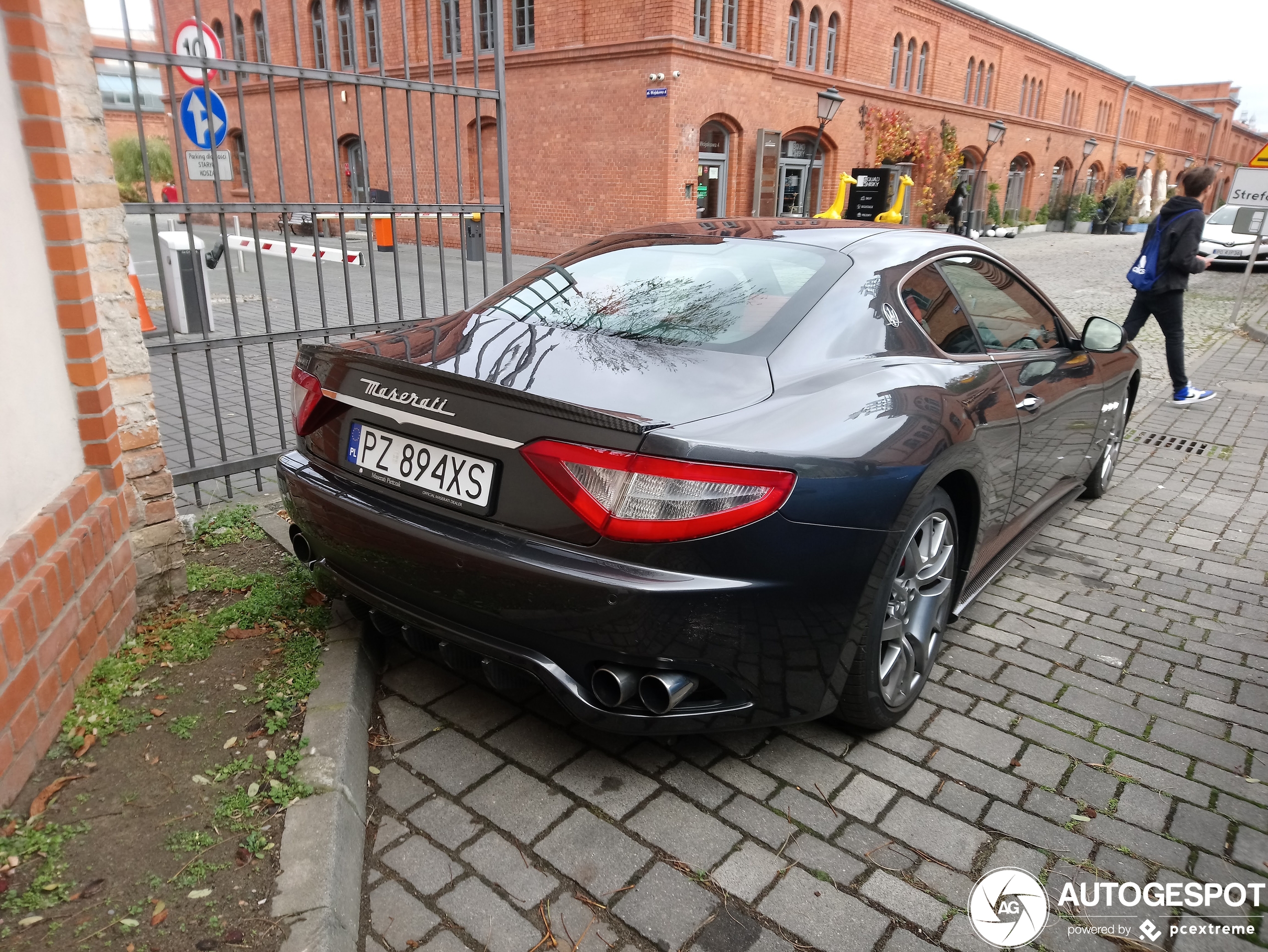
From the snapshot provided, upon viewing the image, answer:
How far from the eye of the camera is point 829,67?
24.8 meters

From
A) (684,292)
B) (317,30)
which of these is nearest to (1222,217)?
(317,30)

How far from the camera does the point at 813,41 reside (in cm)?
2386

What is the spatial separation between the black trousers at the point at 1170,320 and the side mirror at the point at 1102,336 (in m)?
3.58

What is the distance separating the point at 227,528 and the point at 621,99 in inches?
701

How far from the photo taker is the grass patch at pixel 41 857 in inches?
73.8

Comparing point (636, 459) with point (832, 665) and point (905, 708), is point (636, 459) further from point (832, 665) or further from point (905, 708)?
point (905, 708)

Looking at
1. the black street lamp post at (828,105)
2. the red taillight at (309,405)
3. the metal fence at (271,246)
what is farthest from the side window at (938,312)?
the black street lamp post at (828,105)

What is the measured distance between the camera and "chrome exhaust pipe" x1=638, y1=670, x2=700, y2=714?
2.17m

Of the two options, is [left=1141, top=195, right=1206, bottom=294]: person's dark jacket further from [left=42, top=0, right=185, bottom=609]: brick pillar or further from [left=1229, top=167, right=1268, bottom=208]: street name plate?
[left=42, top=0, right=185, bottom=609]: brick pillar

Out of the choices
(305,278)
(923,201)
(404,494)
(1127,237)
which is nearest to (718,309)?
(404,494)

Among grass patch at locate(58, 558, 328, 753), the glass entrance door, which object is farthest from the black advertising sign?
grass patch at locate(58, 558, 328, 753)

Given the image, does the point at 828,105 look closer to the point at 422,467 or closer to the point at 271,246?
the point at 271,246

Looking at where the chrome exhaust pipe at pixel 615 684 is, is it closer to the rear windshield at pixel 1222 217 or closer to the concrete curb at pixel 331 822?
the concrete curb at pixel 331 822

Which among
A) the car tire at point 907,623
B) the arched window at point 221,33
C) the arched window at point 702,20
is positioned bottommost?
the car tire at point 907,623
